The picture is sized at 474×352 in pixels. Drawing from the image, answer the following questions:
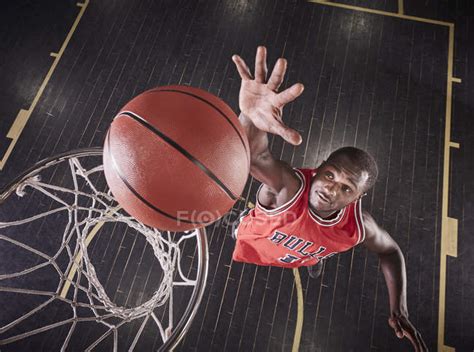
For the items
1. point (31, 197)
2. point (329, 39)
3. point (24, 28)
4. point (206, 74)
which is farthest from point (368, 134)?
point (24, 28)

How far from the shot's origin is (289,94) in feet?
5.46

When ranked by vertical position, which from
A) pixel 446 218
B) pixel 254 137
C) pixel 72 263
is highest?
pixel 446 218

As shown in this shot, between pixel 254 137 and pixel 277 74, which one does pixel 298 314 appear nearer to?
pixel 254 137

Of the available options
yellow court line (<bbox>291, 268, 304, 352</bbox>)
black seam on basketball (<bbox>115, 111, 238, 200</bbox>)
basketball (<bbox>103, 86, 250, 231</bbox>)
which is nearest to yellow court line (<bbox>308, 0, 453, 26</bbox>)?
yellow court line (<bbox>291, 268, 304, 352</bbox>)

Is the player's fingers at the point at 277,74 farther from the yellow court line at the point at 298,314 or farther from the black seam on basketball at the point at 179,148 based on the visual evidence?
the yellow court line at the point at 298,314

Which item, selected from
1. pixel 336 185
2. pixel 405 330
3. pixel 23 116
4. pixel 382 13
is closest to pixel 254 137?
pixel 336 185

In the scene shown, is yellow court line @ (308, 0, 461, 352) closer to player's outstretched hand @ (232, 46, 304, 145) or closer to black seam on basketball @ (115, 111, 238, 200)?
player's outstretched hand @ (232, 46, 304, 145)

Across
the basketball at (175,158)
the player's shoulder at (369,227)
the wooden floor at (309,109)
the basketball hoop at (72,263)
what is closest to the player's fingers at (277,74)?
the basketball at (175,158)

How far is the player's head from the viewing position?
6.51 feet

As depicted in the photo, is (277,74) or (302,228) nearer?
(277,74)

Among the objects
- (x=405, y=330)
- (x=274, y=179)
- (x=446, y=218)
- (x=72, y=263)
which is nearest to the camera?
(x=274, y=179)

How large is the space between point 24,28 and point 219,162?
4.66m

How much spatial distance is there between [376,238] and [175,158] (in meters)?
1.53

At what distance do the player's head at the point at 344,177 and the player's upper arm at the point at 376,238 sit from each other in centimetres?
34
